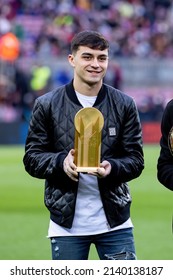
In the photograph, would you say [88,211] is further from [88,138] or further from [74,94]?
[74,94]

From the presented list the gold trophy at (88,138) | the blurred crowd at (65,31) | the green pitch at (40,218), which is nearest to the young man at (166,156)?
the gold trophy at (88,138)

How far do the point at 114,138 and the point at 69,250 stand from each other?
2.58 feet

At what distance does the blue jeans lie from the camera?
642 centimetres

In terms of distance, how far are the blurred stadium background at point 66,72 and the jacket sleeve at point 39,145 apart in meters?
6.53

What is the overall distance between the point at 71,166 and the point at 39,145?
0.53m

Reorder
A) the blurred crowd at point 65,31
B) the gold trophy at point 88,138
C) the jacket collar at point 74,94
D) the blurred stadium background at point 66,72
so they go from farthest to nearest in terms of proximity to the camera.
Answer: the blurred crowd at point 65,31, the blurred stadium background at point 66,72, the jacket collar at point 74,94, the gold trophy at point 88,138

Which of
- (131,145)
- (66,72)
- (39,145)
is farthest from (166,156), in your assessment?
(66,72)

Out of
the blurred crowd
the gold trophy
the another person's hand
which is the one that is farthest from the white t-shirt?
the blurred crowd

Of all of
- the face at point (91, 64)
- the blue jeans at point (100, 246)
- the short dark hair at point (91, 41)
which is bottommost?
the blue jeans at point (100, 246)

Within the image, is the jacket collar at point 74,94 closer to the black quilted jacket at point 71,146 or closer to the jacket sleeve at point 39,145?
the black quilted jacket at point 71,146

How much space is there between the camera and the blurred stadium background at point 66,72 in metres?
16.0

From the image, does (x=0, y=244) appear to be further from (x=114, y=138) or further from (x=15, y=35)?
(x=15, y=35)

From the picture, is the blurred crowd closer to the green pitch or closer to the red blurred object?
the red blurred object

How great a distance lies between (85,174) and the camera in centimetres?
641
